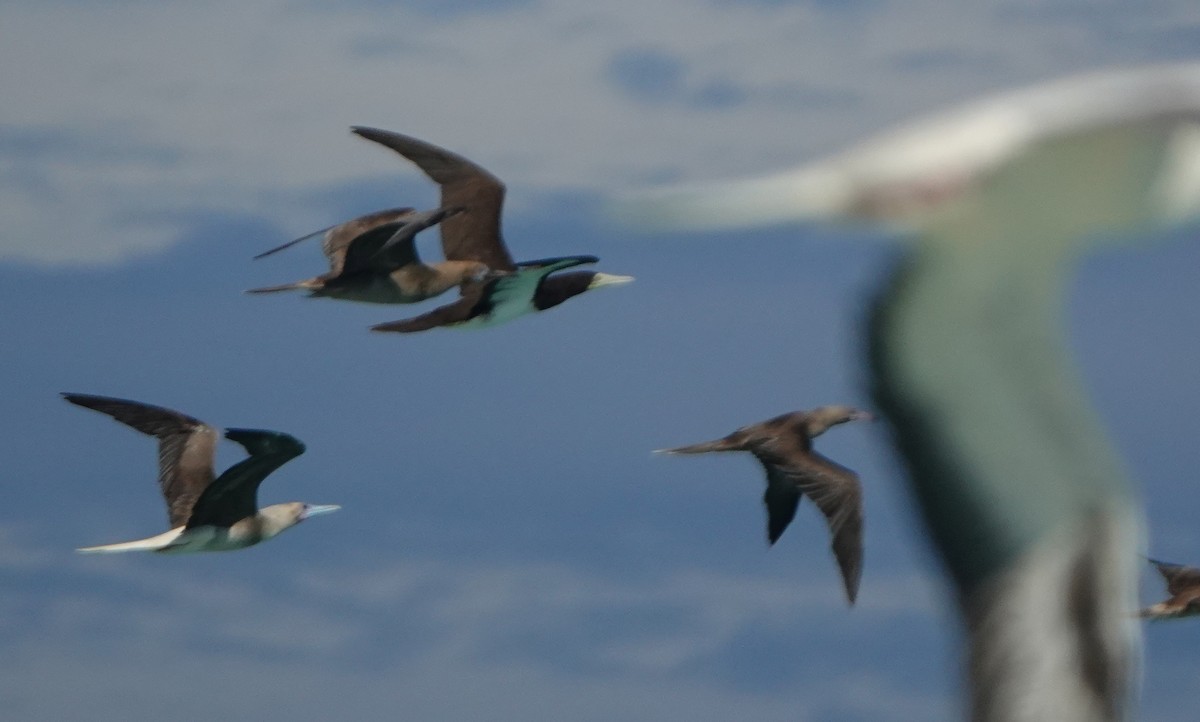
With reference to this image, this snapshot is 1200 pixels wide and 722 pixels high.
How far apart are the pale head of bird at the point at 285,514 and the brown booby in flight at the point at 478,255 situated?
6.04 feet

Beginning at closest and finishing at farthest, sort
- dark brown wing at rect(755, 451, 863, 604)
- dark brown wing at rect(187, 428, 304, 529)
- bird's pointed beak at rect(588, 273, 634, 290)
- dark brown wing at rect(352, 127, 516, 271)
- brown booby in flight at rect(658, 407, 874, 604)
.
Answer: dark brown wing at rect(755, 451, 863, 604) → brown booby in flight at rect(658, 407, 874, 604) → dark brown wing at rect(187, 428, 304, 529) → dark brown wing at rect(352, 127, 516, 271) → bird's pointed beak at rect(588, 273, 634, 290)

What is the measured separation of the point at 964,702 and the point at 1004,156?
1.31 meters

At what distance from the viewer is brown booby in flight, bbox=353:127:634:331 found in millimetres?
12586

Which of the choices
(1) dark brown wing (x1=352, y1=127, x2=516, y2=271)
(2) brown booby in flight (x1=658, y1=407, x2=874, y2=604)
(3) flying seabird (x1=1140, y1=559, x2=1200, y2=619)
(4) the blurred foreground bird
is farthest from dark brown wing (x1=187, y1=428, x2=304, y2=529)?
(4) the blurred foreground bird

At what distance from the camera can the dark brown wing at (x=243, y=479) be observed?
38.1ft

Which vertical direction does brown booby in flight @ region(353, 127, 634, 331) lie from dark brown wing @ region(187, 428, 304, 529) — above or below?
above

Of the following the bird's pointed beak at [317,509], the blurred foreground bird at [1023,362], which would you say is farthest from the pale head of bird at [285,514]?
the blurred foreground bird at [1023,362]

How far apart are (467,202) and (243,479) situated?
2.45 metres

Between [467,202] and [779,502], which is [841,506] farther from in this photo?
[467,202]

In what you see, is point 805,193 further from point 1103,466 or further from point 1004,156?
point 1103,466

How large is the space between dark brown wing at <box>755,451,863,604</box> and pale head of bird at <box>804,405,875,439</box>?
794mm

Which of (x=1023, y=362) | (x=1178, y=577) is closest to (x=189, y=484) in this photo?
(x=1178, y=577)

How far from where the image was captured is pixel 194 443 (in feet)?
41.9

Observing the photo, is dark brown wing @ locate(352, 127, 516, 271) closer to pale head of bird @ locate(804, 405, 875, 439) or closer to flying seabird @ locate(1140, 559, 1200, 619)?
pale head of bird @ locate(804, 405, 875, 439)
